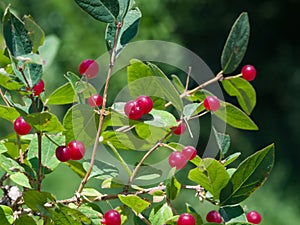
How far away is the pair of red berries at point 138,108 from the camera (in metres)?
0.63

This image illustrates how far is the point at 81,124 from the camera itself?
0.66 m

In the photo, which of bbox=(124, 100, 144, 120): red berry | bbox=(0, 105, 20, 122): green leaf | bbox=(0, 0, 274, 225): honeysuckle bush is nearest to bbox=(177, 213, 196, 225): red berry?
bbox=(0, 0, 274, 225): honeysuckle bush

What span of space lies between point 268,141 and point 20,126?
3.30 m

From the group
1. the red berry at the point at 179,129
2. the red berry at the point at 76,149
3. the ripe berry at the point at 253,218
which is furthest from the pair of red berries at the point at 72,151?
the ripe berry at the point at 253,218

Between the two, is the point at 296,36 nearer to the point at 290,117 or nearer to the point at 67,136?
the point at 290,117

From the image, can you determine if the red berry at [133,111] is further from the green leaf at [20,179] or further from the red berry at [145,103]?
the green leaf at [20,179]

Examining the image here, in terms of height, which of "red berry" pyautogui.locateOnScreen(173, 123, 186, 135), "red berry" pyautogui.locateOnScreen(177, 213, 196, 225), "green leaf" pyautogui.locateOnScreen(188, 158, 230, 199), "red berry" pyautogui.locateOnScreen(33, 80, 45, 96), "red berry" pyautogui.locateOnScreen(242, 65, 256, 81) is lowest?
"red berry" pyautogui.locateOnScreen(177, 213, 196, 225)


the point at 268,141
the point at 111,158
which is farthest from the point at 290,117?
the point at 111,158

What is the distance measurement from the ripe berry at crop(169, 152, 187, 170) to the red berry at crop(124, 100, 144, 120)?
61 millimetres

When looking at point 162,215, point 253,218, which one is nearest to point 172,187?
point 162,215

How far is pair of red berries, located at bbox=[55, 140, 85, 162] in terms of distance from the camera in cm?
64

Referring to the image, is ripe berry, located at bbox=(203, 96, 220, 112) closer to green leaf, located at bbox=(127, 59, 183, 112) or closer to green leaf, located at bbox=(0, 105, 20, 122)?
green leaf, located at bbox=(127, 59, 183, 112)

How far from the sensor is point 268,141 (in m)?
3.86

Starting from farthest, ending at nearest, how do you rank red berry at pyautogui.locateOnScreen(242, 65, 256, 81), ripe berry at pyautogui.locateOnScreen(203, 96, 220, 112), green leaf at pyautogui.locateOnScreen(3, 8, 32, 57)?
red berry at pyautogui.locateOnScreen(242, 65, 256, 81)
ripe berry at pyautogui.locateOnScreen(203, 96, 220, 112)
green leaf at pyautogui.locateOnScreen(3, 8, 32, 57)
